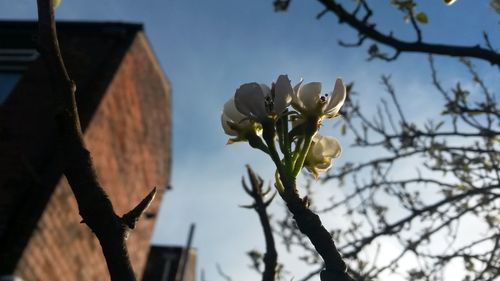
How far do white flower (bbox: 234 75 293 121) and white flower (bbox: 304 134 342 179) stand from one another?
0.53ft

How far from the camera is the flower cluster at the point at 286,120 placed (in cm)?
95

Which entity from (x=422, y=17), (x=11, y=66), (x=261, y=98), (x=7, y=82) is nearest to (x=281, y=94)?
(x=261, y=98)

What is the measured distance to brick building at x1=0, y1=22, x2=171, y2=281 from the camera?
18.9 ft

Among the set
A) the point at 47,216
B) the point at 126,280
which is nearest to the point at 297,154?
the point at 126,280

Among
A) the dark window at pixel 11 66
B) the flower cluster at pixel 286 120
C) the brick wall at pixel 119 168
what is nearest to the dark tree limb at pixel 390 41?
the flower cluster at pixel 286 120

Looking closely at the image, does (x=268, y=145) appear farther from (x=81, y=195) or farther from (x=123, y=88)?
(x=123, y=88)

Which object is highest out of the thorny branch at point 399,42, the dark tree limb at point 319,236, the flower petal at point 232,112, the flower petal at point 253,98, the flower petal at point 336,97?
the thorny branch at point 399,42

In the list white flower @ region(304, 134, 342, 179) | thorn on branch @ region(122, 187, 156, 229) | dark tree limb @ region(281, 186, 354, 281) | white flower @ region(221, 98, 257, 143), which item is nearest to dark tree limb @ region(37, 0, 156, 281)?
thorn on branch @ region(122, 187, 156, 229)

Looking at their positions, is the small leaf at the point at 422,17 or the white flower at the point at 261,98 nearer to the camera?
the white flower at the point at 261,98

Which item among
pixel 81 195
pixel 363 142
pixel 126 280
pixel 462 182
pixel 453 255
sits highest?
pixel 363 142

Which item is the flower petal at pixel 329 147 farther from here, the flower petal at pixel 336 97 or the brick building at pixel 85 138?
the brick building at pixel 85 138

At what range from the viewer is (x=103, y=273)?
7.72 metres

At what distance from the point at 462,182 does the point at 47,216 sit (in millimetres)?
4483

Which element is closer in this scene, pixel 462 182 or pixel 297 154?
pixel 297 154
